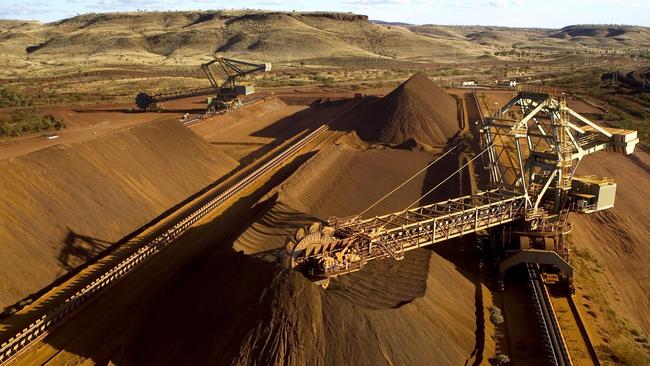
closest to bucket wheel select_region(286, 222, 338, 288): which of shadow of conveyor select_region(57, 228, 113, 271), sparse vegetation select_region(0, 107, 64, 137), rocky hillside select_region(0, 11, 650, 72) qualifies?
shadow of conveyor select_region(57, 228, 113, 271)

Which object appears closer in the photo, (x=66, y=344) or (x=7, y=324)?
(x=66, y=344)

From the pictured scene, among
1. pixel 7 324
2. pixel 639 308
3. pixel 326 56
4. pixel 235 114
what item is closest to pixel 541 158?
pixel 639 308

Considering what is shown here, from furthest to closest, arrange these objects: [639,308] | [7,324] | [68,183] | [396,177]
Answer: [396,177] < [68,183] < [639,308] < [7,324]

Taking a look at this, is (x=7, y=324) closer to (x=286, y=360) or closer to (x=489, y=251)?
(x=286, y=360)

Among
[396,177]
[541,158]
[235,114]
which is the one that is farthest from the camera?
[235,114]

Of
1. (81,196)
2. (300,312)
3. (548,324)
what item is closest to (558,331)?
(548,324)

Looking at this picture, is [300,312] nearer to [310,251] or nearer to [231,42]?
[310,251]
